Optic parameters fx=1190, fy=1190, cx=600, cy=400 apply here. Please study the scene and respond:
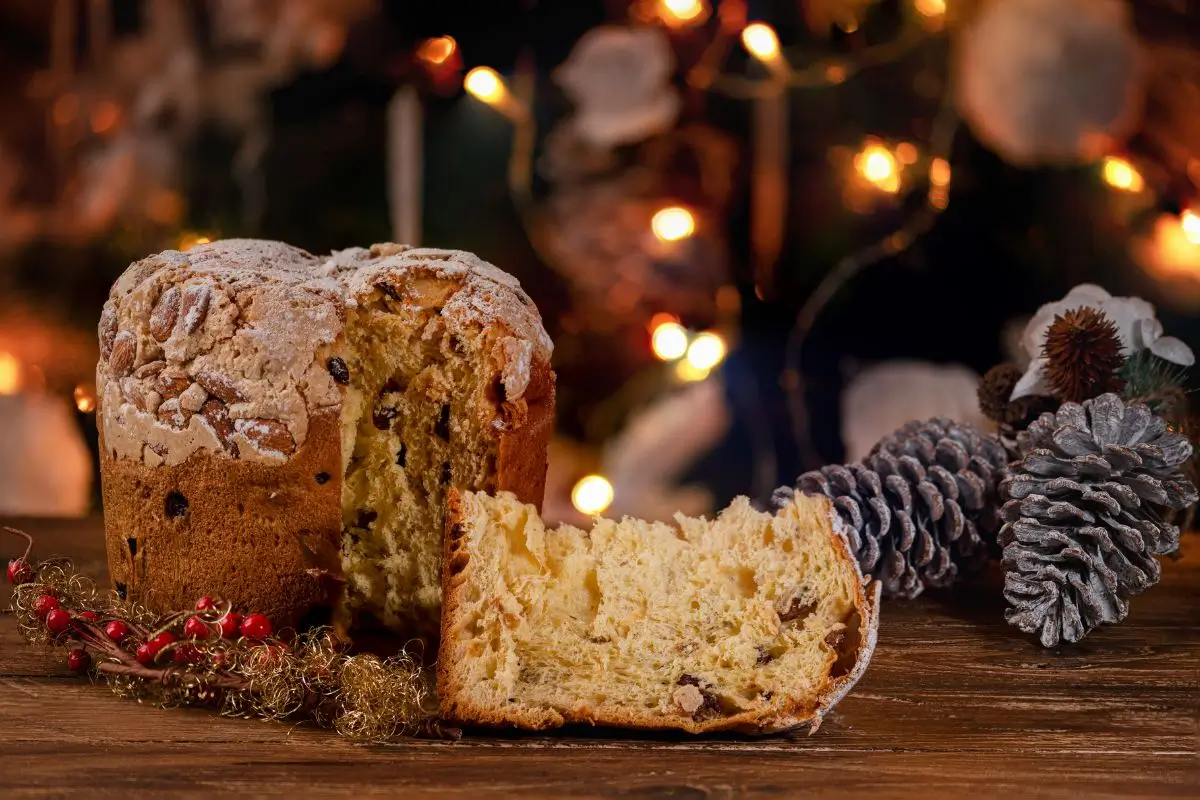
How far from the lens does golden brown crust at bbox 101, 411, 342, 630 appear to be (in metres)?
1.56

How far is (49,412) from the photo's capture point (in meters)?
2.83

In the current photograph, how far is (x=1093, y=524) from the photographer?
1732 mm

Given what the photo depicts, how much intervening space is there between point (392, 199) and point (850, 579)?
166cm

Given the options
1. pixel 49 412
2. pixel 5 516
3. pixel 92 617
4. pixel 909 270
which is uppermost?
pixel 909 270

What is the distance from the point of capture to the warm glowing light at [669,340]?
9.07 ft

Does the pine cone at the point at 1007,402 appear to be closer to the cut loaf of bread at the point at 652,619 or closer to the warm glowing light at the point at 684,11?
the cut loaf of bread at the point at 652,619

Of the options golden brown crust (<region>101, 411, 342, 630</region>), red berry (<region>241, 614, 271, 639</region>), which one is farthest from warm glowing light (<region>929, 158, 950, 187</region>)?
red berry (<region>241, 614, 271, 639</region>)

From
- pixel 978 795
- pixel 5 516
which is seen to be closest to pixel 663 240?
pixel 5 516

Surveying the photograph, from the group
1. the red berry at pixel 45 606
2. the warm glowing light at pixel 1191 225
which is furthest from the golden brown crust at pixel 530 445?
the warm glowing light at pixel 1191 225

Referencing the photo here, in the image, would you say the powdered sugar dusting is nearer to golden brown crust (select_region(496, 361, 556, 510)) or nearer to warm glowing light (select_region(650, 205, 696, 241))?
golden brown crust (select_region(496, 361, 556, 510))

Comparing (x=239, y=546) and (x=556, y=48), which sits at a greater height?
(x=556, y=48)

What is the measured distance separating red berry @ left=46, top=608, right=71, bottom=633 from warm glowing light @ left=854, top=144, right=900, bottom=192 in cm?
190

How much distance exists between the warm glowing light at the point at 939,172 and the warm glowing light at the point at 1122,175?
0.32 m

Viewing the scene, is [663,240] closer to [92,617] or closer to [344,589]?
[344,589]
